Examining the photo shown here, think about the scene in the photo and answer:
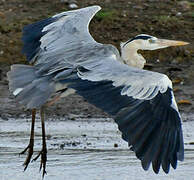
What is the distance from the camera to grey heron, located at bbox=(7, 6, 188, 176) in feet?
20.8

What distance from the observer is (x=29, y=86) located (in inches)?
287

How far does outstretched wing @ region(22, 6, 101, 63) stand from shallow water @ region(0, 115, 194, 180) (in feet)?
3.45

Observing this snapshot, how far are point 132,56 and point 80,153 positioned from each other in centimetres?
115

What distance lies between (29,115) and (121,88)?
157 inches

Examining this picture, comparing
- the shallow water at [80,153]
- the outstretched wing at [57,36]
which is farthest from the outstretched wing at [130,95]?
the shallow water at [80,153]

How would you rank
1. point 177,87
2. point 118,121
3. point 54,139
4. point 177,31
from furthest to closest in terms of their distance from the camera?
1. point 177,31
2. point 177,87
3. point 54,139
4. point 118,121

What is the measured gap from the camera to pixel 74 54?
781 centimetres

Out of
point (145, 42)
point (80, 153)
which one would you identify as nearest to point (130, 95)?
point (145, 42)

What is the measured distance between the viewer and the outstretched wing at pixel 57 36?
8.07 m

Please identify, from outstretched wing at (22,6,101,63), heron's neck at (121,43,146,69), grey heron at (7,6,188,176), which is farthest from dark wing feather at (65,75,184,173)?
heron's neck at (121,43,146,69)

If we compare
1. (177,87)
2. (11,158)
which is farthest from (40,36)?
(177,87)

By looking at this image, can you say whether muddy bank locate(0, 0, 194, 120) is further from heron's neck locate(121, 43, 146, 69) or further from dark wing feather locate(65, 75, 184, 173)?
dark wing feather locate(65, 75, 184, 173)

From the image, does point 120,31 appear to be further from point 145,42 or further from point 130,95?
point 130,95

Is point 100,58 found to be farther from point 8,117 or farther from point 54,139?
point 8,117
